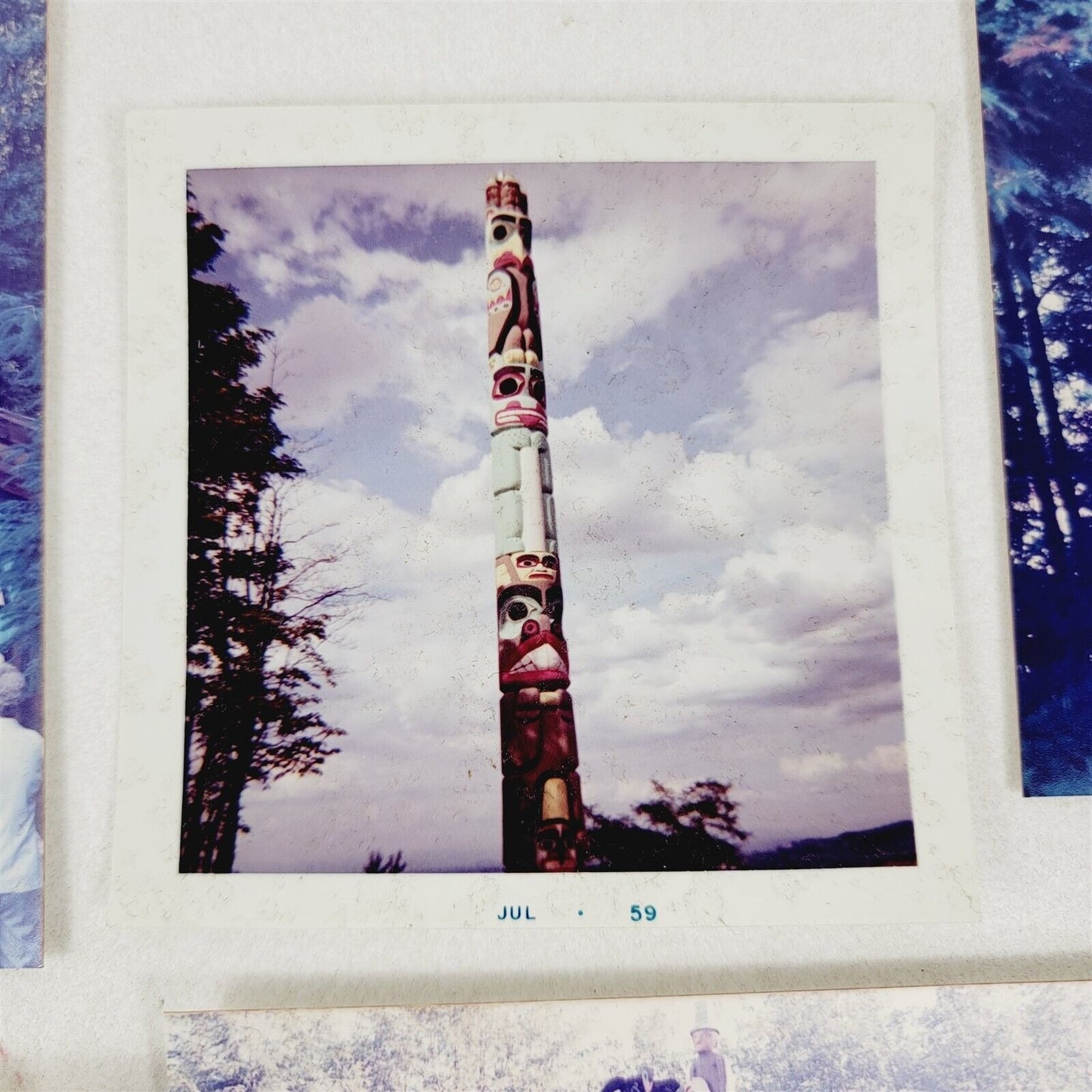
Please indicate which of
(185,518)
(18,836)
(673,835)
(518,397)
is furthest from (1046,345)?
(18,836)

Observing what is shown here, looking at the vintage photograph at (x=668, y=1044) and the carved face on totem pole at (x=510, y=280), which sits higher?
the carved face on totem pole at (x=510, y=280)

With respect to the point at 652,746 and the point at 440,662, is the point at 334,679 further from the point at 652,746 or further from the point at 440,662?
the point at 652,746

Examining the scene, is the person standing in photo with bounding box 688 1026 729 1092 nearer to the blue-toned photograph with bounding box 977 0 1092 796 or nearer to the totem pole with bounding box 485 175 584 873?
the totem pole with bounding box 485 175 584 873

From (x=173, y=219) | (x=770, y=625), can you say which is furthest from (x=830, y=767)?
(x=173, y=219)

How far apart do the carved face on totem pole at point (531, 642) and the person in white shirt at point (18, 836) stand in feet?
1.97

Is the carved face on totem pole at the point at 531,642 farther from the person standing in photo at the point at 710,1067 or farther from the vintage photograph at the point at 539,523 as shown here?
the person standing in photo at the point at 710,1067

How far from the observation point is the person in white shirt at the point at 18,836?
3.24 ft

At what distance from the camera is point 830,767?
0.99 meters

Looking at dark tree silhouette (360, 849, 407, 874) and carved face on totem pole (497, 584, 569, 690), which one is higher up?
carved face on totem pole (497, 584, 569, 690)

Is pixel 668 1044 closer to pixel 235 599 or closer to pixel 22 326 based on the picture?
pixel 235 599

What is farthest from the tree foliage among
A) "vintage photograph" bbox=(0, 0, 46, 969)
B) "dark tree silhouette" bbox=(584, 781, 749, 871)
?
"dark tree silhouette" bbox=(584, 781, 749, 871)

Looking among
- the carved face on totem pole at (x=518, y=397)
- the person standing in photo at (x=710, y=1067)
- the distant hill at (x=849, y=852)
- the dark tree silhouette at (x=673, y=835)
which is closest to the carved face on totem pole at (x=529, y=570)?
the carved face on totem pole at (x=518, y=397)

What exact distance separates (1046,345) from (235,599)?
1.08 metres

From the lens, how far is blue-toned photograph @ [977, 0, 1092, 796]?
39.6 inches
